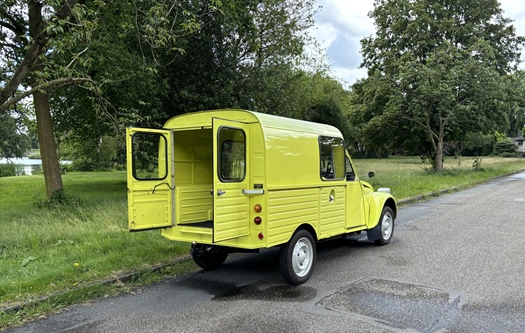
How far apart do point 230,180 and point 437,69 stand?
19.9 m

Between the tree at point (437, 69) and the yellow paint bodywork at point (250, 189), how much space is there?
671 inches

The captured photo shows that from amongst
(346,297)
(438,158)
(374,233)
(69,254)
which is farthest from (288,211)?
(438,158)

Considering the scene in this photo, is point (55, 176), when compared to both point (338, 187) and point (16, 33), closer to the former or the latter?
point (16, 33)

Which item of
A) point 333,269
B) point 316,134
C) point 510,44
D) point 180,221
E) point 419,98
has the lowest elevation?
point 333,269

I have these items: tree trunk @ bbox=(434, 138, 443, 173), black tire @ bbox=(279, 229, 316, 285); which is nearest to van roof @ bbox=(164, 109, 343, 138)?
black tire @ bbox=(279, 229, 316, 285)

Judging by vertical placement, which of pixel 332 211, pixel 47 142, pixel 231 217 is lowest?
pixel 332 211

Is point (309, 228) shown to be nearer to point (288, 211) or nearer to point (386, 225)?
point (288, 211)

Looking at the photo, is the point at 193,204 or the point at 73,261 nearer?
the point at 73,261

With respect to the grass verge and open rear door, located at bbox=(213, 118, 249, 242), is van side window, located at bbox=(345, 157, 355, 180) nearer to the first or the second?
open rear door, located at bbox=(213, 118, 249, 242)

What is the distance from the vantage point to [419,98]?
71.8 feet

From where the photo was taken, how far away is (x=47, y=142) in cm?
1230

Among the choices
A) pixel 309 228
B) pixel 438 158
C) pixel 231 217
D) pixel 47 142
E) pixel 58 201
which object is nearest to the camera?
pixel 231 217

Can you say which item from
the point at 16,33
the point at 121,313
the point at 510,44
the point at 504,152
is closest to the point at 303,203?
the point at 121,313

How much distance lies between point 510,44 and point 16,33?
96.8 feet
